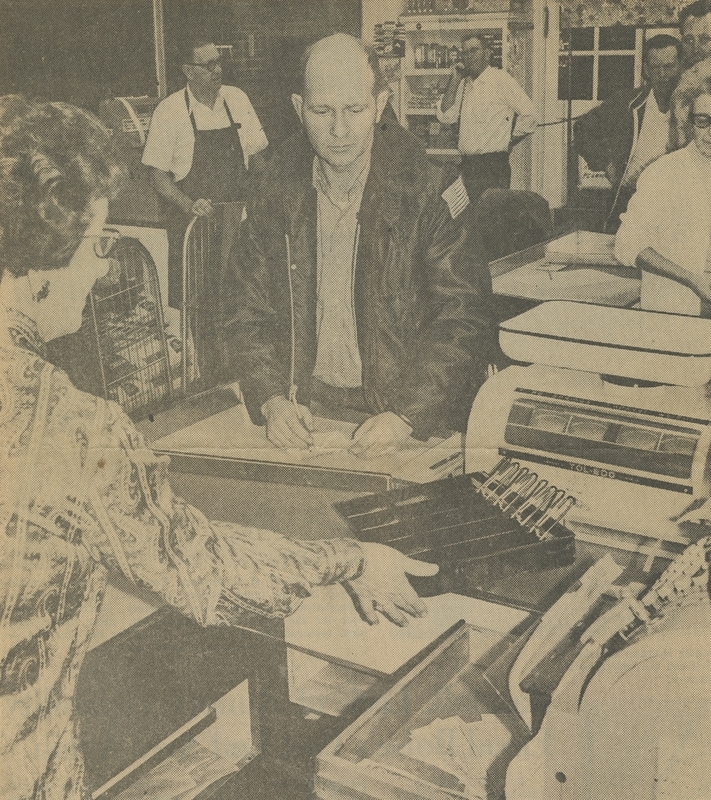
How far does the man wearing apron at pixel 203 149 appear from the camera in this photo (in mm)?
1456

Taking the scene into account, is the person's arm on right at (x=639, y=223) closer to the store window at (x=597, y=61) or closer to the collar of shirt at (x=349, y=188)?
the store window at (x=597, y=61)

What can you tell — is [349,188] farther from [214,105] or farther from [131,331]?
[131,331]

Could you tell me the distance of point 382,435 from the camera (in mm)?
1502

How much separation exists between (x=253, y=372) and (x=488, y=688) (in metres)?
0.60

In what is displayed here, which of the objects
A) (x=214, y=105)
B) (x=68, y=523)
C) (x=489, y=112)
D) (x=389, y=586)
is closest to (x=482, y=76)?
(x=489, y=112)

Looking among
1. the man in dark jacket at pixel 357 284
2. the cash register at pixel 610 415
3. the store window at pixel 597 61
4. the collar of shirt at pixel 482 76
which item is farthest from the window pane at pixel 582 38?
the cash register at pixel 610 415

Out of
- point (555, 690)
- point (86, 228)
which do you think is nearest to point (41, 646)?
point (86, 228)

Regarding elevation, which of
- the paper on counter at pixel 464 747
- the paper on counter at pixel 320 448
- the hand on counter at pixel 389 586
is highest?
the paper on counter at pixel 320 448

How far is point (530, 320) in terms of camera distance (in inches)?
56.7

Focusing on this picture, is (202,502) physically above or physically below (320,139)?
below

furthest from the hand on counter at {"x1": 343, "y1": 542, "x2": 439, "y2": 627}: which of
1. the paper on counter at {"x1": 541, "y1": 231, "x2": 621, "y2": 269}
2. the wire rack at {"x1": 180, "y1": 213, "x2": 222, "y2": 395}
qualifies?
the paper on counter at {"x1": 541, "y1": 231, "x2": 621, "y2": 269}

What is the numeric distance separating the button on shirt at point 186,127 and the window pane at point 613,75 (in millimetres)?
488

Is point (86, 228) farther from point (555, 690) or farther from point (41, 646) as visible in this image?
point (555, 690)

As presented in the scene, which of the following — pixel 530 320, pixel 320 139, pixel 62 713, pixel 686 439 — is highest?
pixel 320 139
